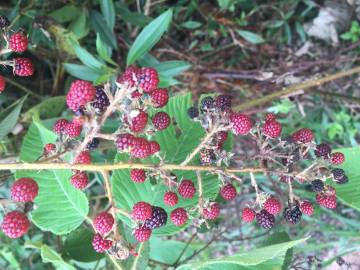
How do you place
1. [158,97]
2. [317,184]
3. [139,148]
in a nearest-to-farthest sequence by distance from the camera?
[139,148] → [158,97] → [317,184]

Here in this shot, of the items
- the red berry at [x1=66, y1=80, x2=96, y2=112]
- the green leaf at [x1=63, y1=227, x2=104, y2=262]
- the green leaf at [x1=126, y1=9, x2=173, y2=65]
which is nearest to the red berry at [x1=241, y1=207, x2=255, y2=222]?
the red berry at [x1=66, y1=80, x2=96, y2=112]

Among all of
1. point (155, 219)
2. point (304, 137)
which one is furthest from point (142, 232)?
point (304, 137)

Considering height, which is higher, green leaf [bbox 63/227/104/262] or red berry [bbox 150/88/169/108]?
red berry [bbox 150/88/169/108]

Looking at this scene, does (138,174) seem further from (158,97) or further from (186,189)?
(158,97)

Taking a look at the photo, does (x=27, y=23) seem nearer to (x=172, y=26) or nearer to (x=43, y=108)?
(x=43, y=108)

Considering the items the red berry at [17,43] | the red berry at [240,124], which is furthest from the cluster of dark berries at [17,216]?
the red berry at [240,124]

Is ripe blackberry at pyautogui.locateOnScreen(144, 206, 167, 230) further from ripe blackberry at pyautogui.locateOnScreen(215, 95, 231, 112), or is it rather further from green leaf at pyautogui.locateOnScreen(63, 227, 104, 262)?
green leaf at pyautogui.locateOnScreen(63, 227, 104, 262)

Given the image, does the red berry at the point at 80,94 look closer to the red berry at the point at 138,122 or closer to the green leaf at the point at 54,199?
the red berry at the point at 138,122
